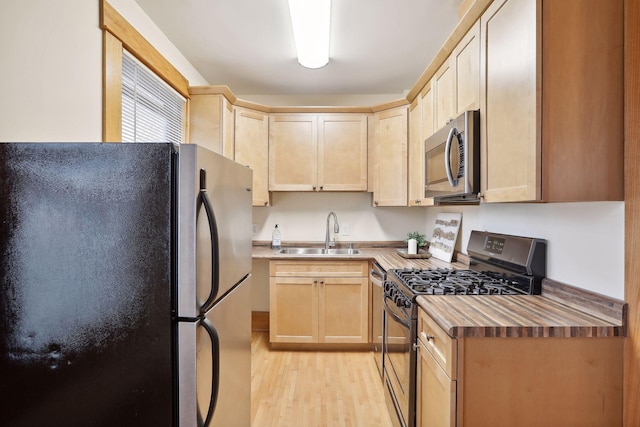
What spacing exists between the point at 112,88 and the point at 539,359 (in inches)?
90.0

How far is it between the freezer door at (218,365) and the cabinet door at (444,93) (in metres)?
1.56

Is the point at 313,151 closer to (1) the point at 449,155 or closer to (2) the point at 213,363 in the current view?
(1) the point at 449,155

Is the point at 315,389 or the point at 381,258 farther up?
the point at 381,258

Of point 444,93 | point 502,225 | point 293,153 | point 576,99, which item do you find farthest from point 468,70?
point 293,153

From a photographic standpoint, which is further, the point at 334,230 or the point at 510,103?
the point at 334,230

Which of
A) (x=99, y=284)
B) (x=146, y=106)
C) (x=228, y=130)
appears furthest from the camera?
(x=228, y=130)

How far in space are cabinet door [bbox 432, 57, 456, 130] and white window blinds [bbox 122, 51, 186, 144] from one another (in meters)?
1.92

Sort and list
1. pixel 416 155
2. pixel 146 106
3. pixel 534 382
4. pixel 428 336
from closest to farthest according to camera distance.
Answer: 1. pixel 534 382
2. pixel 428 336
3. pixel 146 106
4. pixel 416 155

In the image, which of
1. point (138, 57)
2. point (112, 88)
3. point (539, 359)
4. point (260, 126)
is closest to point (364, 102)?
point (260, 126)

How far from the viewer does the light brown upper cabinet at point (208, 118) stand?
2930 millimetres

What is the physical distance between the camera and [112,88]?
1.79m

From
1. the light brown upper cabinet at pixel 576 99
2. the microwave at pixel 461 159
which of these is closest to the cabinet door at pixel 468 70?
the microwave at pixel 461 159

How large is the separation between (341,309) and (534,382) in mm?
2000

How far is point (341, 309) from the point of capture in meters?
3.07
